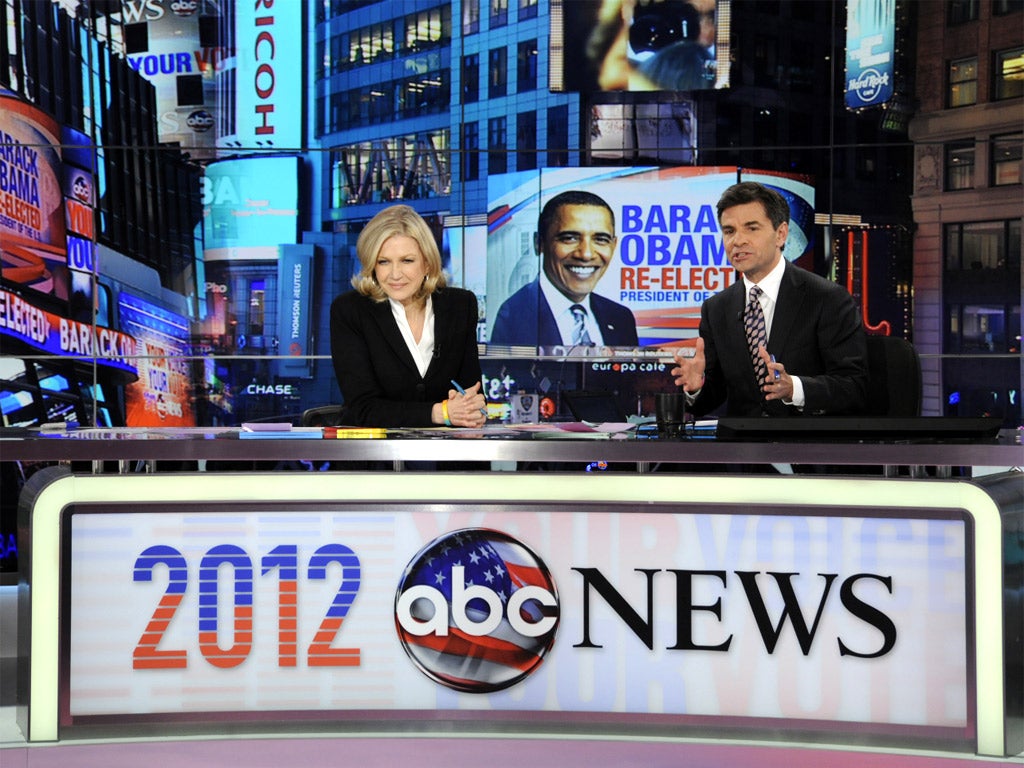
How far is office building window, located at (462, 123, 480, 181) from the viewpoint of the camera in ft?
16.7

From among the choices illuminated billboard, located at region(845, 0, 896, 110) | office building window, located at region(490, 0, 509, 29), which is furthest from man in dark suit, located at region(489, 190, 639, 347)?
illuminated billboard, located at region(845, 0, 896, 110)

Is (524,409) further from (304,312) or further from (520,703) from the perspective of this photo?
(520,703)

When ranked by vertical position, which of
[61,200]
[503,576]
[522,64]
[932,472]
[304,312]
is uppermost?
[522,64]

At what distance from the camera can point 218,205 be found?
5.07m

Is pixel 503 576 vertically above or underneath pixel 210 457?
underneath

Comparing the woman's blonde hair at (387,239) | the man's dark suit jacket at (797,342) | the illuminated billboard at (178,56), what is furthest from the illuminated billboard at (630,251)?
the woman's blonde hair at (387,239)

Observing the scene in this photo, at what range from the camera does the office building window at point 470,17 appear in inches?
205

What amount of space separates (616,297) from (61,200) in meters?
2.82

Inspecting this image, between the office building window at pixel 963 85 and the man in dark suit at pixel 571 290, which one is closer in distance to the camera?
the office building window at pixel 963 85

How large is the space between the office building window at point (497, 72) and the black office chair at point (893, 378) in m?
2.93

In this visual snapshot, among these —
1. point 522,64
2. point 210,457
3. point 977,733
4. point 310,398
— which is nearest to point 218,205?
point 310,398

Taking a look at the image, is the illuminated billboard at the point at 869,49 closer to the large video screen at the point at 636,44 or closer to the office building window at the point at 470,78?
the large video screen at the point at 636,44

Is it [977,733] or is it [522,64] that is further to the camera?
[522,64]

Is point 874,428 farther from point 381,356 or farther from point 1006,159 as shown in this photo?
point 1006,159
